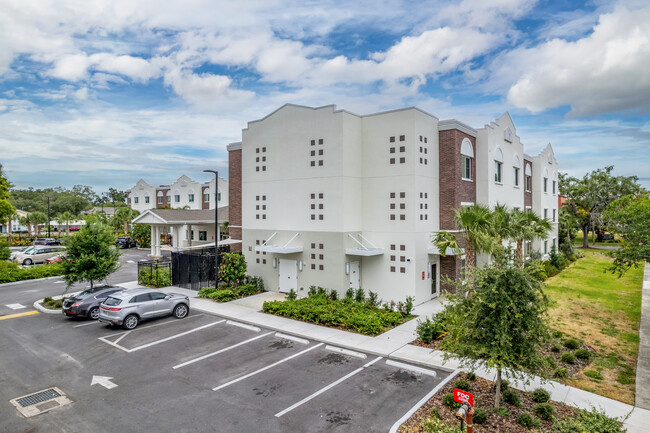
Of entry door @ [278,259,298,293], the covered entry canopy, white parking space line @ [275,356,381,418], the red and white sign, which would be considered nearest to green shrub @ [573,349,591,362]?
white parking space line @ [275,356,381,418]

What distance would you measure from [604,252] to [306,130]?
46904 millimetres

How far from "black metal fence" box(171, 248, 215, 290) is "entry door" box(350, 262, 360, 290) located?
372 inches

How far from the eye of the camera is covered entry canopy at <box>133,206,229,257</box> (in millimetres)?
42375

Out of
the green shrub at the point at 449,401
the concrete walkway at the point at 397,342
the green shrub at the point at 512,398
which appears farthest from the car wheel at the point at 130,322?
the green shrub at the point at 512,398

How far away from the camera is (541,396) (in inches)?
393

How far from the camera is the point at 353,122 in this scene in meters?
21.5

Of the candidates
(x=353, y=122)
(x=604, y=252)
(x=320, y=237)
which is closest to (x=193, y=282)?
(x=320, y=237)

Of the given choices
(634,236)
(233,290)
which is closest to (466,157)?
(634,236)

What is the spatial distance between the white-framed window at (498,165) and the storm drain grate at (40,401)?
25.5 m

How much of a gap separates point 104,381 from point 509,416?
11.4 meters

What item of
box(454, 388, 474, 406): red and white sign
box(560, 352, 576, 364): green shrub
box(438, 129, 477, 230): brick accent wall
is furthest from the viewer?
box(438, 129, 477, 230): brick accent wall

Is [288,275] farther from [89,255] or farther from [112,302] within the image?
[89,255]

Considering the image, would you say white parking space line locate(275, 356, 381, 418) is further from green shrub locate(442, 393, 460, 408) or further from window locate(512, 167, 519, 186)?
window locate(512, 167, 519, 186)

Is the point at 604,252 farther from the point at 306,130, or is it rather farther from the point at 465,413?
the point at 465,413
